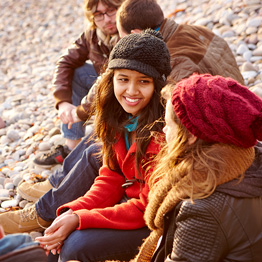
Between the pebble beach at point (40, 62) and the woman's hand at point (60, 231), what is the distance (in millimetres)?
1249

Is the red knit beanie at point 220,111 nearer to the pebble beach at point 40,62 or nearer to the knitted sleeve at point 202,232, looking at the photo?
the knitted sleeve at point 202,232

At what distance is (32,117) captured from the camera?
5.63 m

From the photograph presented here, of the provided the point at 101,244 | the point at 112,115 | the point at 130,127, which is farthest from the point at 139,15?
the point at 101,244

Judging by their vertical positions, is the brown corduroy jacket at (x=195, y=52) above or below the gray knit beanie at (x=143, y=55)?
below

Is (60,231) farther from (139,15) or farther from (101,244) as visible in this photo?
(139,15)

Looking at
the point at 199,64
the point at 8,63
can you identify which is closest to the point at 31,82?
the point at 8,63

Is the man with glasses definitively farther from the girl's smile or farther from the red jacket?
the girl's smile

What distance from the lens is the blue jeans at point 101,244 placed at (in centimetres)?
230

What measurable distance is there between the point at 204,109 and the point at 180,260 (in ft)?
2.26

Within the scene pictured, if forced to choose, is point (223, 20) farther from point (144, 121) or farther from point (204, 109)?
point (204, 109)

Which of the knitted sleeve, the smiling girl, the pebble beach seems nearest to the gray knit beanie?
the smiling girl

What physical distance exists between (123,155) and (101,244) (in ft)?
1.95

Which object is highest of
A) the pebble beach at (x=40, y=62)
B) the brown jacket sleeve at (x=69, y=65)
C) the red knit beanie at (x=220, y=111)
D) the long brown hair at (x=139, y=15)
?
the long brown hair at (x=139, y=15)

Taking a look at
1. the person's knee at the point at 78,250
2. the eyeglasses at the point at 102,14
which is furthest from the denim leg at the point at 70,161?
the eyeglasses at the point at 102,14
